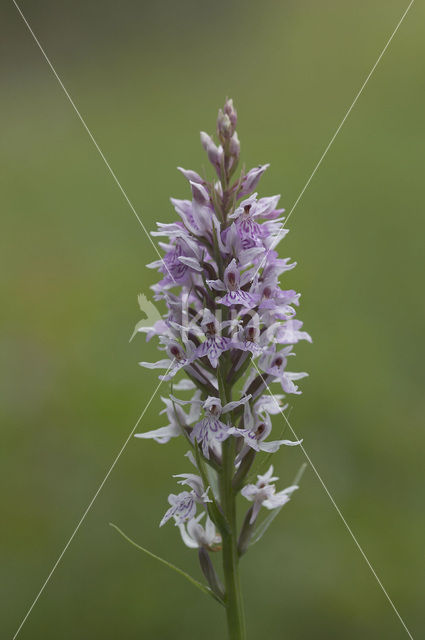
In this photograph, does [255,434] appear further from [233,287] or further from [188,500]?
[233,287]

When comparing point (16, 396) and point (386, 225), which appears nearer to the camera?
point (16, 396)

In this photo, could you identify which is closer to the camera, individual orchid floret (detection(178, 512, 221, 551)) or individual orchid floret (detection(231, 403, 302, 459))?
individual orchid floret (detection(231, 403, 302, 459))

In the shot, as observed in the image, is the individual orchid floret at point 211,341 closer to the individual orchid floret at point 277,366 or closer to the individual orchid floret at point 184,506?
the individual orchid floret at point 277,366

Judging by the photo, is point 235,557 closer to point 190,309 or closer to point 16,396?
point 190,309

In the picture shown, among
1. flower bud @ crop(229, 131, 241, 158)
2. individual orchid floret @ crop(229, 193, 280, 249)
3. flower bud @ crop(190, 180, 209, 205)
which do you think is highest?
flower bud @ crop(229, 131, 241, 158)

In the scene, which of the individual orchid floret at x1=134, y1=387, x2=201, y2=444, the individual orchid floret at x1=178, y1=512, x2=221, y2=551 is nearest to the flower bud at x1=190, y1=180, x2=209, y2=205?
the individual orchid floret at x1=134, y1=387, x2=201, y2=444

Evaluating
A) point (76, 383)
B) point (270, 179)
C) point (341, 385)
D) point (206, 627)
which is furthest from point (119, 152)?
point (206, 627)

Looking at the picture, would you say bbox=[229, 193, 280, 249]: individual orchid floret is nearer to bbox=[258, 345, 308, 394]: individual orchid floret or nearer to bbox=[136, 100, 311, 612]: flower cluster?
bbox=[136, 100, 311, 612]: flower cluster

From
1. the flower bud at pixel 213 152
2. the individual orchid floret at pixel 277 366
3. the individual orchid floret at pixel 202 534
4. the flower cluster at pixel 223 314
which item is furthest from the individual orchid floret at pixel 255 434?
the flower bud at pixel 213 152
